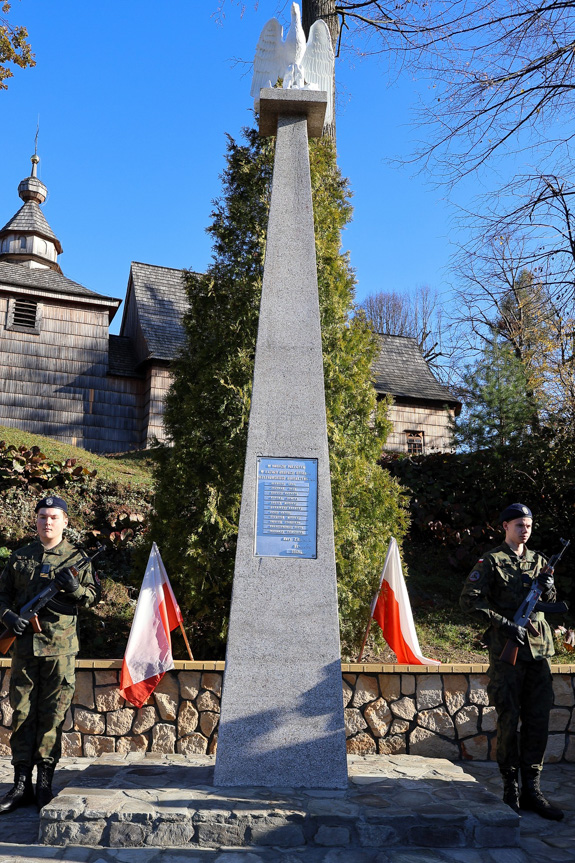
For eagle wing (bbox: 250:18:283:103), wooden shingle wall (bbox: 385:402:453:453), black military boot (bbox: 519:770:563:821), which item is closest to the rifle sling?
black military boot (bbox: 519:770:563:821)

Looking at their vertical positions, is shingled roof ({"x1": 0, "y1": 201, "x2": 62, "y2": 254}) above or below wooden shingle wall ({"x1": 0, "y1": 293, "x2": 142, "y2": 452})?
above

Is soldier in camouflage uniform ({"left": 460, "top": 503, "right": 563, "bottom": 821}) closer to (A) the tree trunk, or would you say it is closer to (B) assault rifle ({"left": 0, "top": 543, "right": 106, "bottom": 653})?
(B) assault rifle ({"left": 0, "top": 543, "right": 106, "bottom": 653})

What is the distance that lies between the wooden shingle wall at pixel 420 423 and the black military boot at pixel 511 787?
1870cm

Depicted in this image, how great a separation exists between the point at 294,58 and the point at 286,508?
3699 millimetres

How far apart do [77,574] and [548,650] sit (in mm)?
3090

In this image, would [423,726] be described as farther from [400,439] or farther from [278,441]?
[400,439]

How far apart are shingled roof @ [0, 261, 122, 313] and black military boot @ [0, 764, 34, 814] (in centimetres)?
1790

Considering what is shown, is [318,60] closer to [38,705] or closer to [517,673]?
[517,673]

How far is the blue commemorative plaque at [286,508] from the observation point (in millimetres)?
4824

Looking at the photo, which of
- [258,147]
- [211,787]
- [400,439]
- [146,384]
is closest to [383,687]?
[211,787]

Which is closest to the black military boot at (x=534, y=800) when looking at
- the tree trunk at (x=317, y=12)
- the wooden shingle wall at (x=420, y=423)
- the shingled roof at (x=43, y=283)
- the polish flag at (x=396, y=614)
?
the polish flag at (x=396, y=614)

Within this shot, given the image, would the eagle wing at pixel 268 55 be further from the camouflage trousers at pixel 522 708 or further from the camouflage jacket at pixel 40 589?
the camouflage trousers at pixel 522 708

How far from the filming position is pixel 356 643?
686 cm

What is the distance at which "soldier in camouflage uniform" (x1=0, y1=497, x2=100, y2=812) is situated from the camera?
455cm
